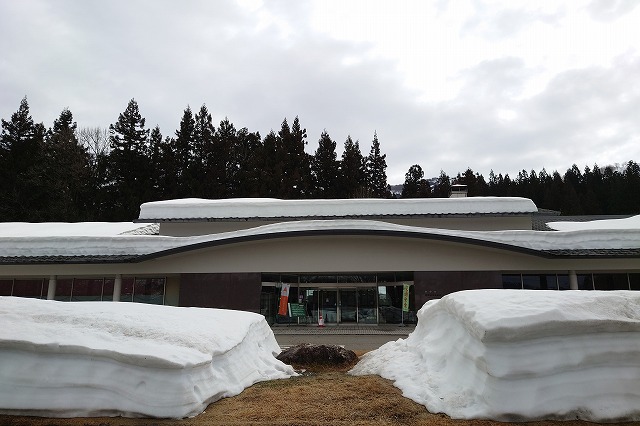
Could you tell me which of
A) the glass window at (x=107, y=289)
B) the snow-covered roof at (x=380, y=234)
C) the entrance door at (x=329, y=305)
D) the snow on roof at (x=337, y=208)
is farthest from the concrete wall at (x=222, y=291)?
the snow on roof at (x=337, y=208)

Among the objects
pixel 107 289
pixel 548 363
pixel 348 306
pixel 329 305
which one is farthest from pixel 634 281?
pixel 107 289

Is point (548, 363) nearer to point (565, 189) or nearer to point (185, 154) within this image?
point (185, 154)

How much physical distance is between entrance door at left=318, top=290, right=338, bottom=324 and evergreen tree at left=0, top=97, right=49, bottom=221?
97.0 feet

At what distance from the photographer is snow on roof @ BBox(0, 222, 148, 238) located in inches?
907

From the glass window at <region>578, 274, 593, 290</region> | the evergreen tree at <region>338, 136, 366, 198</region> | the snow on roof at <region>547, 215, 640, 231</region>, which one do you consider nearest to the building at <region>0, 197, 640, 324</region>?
the glass window at <region>578, 274, 593, 290</region>

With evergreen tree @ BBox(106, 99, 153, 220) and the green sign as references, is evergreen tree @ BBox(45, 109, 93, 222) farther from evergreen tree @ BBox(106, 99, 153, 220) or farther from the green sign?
the green sign

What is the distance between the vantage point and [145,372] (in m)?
5.23

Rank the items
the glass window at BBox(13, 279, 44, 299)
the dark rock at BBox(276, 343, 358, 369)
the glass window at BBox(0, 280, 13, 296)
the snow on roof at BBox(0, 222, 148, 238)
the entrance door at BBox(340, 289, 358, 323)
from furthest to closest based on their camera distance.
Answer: the snow on roof at BBox(0, 222, 148, 238), the glass window at BBox(0, 280, 13, 296), the glass window at BBox(13, 279, 44, 299), the entrance door at BBox(340, 289, 358, 323), the dark rock at BBox(276, 343, 358, 369)

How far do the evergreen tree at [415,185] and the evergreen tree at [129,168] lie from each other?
27.3 m

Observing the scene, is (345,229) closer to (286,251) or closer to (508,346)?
(286,251)

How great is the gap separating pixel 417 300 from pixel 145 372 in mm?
14072

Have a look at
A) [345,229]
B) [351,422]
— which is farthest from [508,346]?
[345,229]

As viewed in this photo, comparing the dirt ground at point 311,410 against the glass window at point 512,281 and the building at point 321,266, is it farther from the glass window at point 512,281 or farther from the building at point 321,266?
the glass window at point 512,281

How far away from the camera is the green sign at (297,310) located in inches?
765
